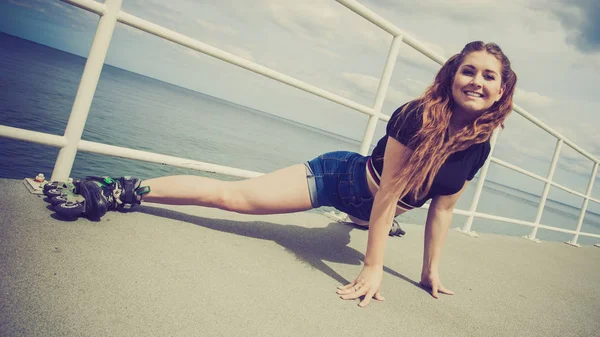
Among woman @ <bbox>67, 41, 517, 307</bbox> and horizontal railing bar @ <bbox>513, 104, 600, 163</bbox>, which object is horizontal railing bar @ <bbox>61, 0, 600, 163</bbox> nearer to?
woman @ <bbox>67, 41, 517, 307</bbox>

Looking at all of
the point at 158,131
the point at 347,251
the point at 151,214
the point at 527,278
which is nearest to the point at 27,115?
A: the point at 158,131

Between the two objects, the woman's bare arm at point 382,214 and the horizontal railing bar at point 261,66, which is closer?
the woman's bare arm at point 382,214

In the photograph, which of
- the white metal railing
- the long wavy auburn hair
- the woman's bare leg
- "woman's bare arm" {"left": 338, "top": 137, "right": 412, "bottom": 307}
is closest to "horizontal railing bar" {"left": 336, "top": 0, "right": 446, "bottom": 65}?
the white metal railing

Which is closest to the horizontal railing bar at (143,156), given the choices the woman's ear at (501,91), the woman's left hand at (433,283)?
the woman's left hand at (433,283)

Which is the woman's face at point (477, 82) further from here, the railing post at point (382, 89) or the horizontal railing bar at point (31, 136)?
the horizontal railing bar at point (31, 136)

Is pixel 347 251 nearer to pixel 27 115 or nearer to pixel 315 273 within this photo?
pixel 315 273

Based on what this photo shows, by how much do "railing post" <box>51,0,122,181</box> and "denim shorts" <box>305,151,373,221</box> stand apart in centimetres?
92

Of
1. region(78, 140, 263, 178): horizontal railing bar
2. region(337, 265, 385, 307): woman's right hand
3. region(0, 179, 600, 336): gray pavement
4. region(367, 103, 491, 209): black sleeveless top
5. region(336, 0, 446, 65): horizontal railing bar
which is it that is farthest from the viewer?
region(336, 0, 446, 65): horizontal railing bar

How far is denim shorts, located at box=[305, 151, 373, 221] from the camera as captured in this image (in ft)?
4.66

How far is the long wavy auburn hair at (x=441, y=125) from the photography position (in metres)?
1.18

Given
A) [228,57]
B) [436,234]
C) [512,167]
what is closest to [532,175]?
[512,167]

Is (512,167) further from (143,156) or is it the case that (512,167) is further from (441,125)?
(143,156)

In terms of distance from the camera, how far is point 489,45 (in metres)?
1.29

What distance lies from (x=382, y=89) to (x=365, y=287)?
1.33 m
